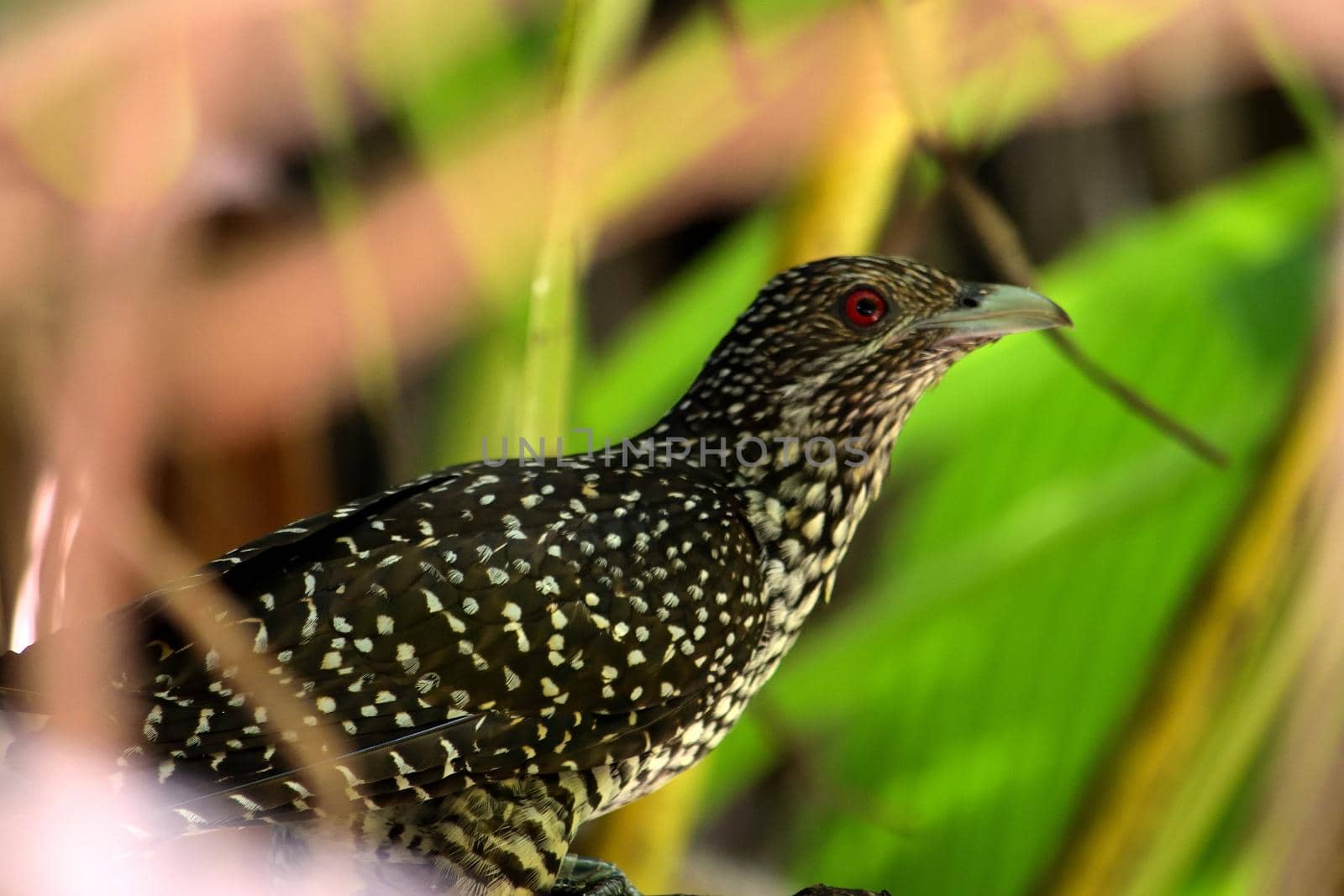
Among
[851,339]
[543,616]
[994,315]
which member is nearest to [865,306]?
[851,339]

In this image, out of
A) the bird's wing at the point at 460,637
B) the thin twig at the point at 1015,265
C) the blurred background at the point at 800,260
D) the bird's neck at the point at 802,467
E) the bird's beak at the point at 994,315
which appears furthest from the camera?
the bird's neck at the point at 802,467

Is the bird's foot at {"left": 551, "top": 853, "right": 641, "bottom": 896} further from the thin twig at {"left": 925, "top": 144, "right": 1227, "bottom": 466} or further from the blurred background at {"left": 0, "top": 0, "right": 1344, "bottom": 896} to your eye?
the thin twig at {"left": 925, "top": 144, "right": 1227, "bottom": 466}

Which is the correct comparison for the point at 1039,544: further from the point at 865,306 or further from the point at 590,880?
the point at 590,880

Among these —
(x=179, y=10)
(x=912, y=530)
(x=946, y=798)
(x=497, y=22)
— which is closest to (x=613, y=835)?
(x=946, y=798)

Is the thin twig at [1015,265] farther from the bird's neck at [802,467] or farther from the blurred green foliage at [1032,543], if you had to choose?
the blurred green foliage at [1032,543]

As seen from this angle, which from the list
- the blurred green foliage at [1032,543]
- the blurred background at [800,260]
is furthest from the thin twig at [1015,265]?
the blurred green foliage at [1032,543]
